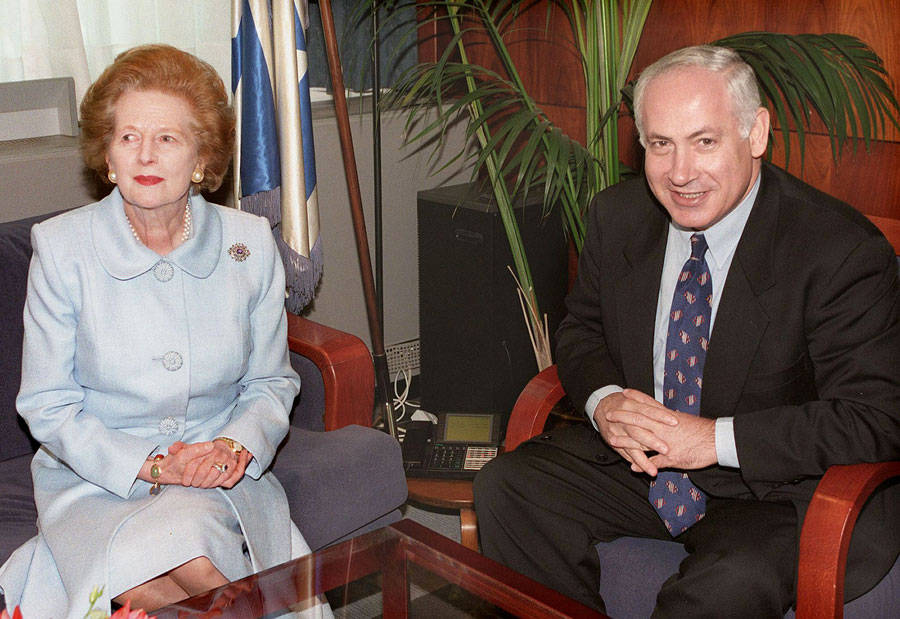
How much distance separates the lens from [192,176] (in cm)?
214

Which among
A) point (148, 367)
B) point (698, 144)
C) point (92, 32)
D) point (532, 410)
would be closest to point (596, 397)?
point (532, 410)

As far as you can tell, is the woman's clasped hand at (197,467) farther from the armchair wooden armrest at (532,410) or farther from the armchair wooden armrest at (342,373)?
the armchair wooden armrest at (532,410)

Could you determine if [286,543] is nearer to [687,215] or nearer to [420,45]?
[687,215]

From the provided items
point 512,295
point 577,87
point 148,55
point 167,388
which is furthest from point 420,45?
point 167,388

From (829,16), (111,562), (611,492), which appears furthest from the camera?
(829,16)

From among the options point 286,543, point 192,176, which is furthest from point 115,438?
point 192,176

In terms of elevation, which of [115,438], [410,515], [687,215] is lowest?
[410,515]

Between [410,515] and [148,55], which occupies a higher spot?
[148,55]

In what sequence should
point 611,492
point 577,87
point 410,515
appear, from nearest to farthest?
point 611,492
point 410,515
point 577,87

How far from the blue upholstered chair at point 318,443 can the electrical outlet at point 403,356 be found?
4.70 feet

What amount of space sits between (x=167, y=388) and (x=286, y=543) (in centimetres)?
42

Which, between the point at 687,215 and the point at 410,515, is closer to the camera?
the point at 687,215

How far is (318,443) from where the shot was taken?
2404 millimetres

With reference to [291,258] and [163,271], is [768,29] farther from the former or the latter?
[163,271]
